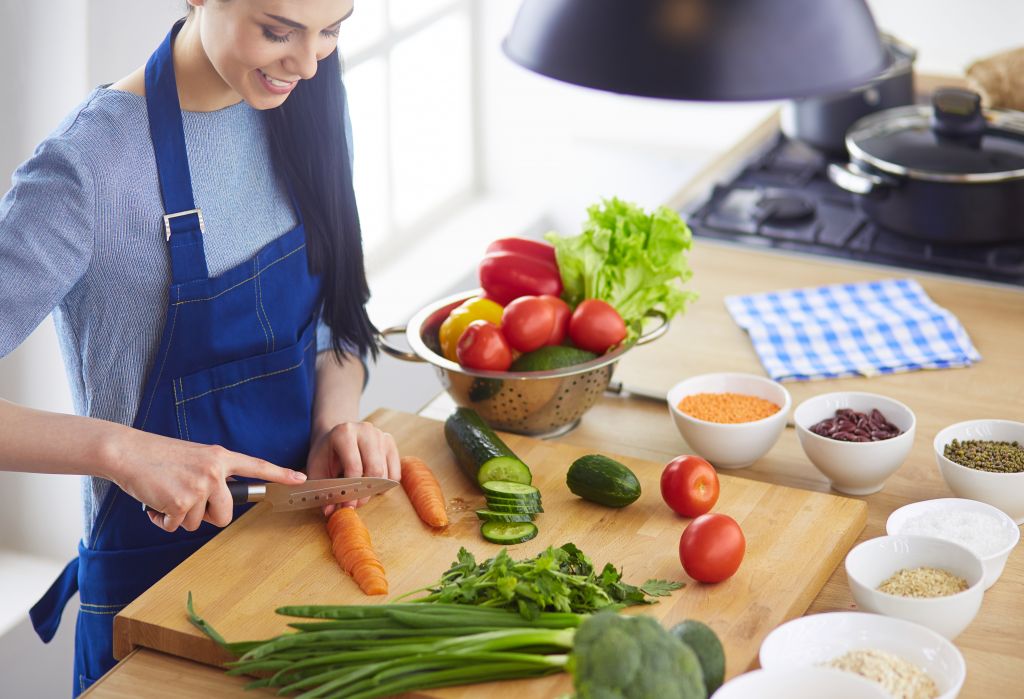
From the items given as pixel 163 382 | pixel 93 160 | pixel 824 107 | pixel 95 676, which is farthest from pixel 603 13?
pixel 824 107

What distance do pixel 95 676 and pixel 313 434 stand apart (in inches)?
18.3

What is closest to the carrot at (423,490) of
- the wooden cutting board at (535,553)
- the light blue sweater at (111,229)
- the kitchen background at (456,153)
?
the wooden cutting board at (535,553)

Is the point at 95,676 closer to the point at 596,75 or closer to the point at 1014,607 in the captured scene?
the point at 596,75

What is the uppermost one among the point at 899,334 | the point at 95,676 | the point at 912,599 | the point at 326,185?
the point at 326,185

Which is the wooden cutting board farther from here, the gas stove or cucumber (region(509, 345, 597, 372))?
the gas stove

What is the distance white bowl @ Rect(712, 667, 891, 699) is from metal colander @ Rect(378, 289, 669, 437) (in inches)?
27.8

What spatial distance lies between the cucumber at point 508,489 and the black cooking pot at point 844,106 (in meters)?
1.56

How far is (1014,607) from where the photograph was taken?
1.54m

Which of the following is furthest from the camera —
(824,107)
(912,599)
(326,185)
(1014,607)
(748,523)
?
(824,107)

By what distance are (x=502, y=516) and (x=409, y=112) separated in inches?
113

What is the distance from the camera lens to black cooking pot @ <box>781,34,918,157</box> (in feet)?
9.56

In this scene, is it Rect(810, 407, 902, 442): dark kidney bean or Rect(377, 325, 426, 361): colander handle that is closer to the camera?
Rect(810, 407, 902, 442): dark kidney bean

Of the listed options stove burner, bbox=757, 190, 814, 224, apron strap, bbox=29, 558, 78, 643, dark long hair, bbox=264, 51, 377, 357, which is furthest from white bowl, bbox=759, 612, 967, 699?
stove burner, bbox=757, 190, 814, 224

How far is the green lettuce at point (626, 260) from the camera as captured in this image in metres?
1.99
